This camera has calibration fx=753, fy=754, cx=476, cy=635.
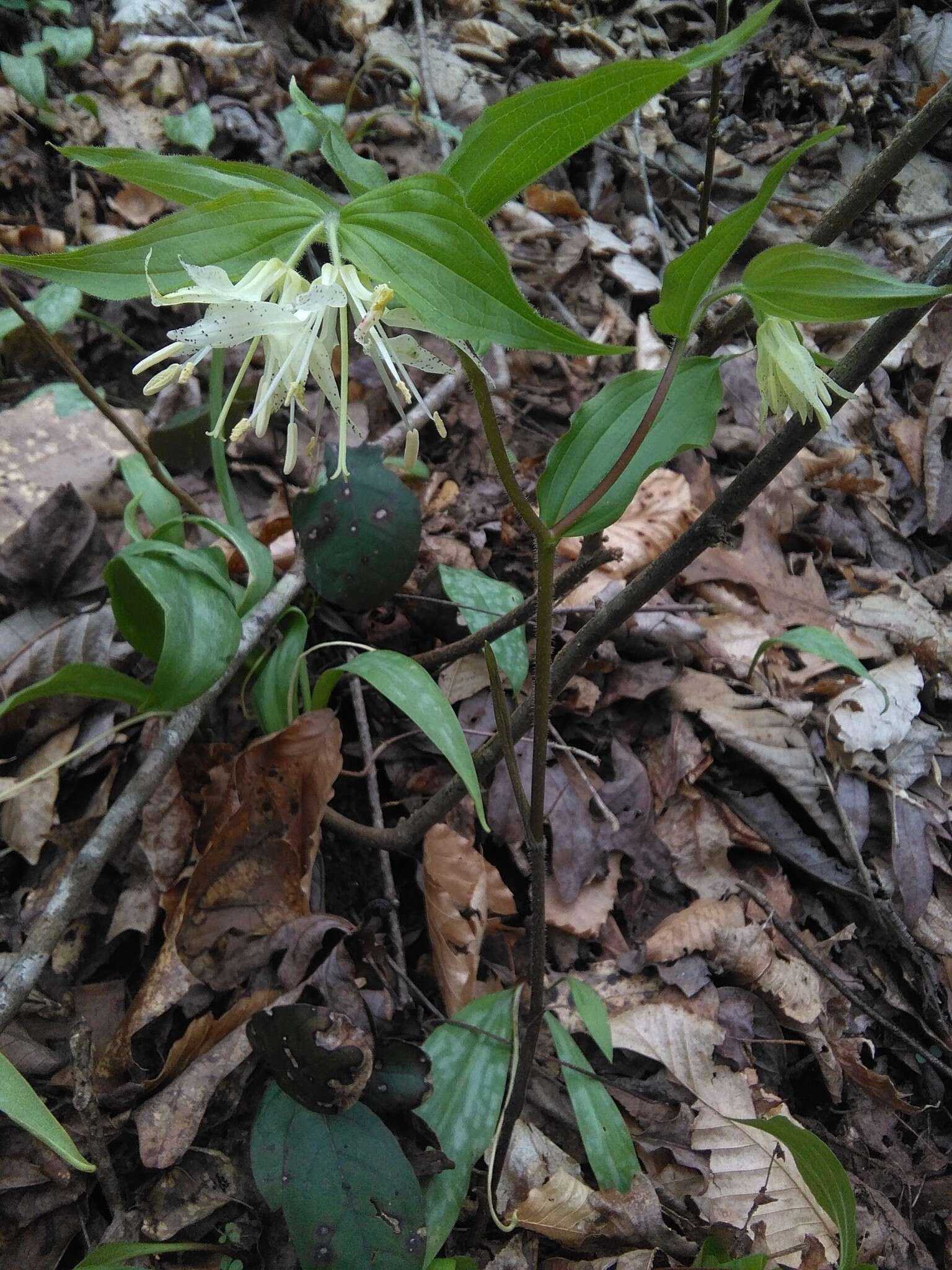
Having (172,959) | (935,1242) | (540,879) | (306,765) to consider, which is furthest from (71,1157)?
(935,1242)

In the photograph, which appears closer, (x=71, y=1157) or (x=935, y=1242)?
(x=71, y=1157)

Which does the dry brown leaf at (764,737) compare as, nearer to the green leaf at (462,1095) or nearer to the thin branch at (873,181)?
the green leaf at (462,1095)

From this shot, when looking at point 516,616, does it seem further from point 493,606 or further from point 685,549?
point 685,549

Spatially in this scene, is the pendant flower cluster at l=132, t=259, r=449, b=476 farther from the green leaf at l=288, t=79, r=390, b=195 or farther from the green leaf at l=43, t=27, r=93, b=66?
the green leaf at l=43, t=27, r=93, b=66

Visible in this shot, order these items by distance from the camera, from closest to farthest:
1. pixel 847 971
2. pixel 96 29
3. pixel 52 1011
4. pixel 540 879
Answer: pixel 540 879 < pixel 52 1011 < pixel 847 971 < pixel 96 29

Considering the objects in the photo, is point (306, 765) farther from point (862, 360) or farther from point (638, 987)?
point (862, 360)

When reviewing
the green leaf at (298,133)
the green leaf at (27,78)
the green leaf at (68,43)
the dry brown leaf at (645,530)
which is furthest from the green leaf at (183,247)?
the green leaf at (68,43)

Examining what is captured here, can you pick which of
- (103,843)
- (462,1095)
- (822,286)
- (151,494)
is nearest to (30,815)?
(103,843)
